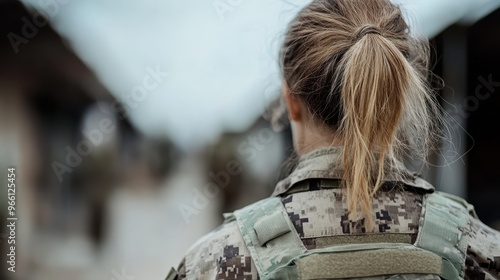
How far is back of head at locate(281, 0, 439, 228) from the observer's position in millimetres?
958

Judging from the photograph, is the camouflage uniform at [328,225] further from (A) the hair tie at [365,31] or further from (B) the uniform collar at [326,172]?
(A) the hair tie at [365,31]

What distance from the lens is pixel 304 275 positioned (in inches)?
35.0

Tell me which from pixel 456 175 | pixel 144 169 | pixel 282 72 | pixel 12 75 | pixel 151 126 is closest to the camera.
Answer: pixel 282 72

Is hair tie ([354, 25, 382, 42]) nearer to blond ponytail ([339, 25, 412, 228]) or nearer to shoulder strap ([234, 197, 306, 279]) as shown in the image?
blond ponytail ([339, 25, 412, 228])

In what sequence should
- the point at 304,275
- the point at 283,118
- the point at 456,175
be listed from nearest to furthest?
1. the point at 304,275
2. the point at 283,118
3. the point at 456,175

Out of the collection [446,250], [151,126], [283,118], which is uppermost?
[283,118]

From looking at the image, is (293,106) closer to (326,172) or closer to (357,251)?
(326,172)

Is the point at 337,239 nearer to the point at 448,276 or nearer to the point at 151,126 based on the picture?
the point at 448,276

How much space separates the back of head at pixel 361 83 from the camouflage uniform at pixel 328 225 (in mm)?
31

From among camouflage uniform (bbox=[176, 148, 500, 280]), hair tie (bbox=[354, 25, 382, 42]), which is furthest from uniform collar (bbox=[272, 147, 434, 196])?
hair tie (bbox=[354, 25, 382, 42])

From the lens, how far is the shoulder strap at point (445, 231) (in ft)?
3.05

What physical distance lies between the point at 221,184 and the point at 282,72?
6.93m

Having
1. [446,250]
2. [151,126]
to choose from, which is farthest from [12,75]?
[446,250]

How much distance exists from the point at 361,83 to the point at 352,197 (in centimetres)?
19
